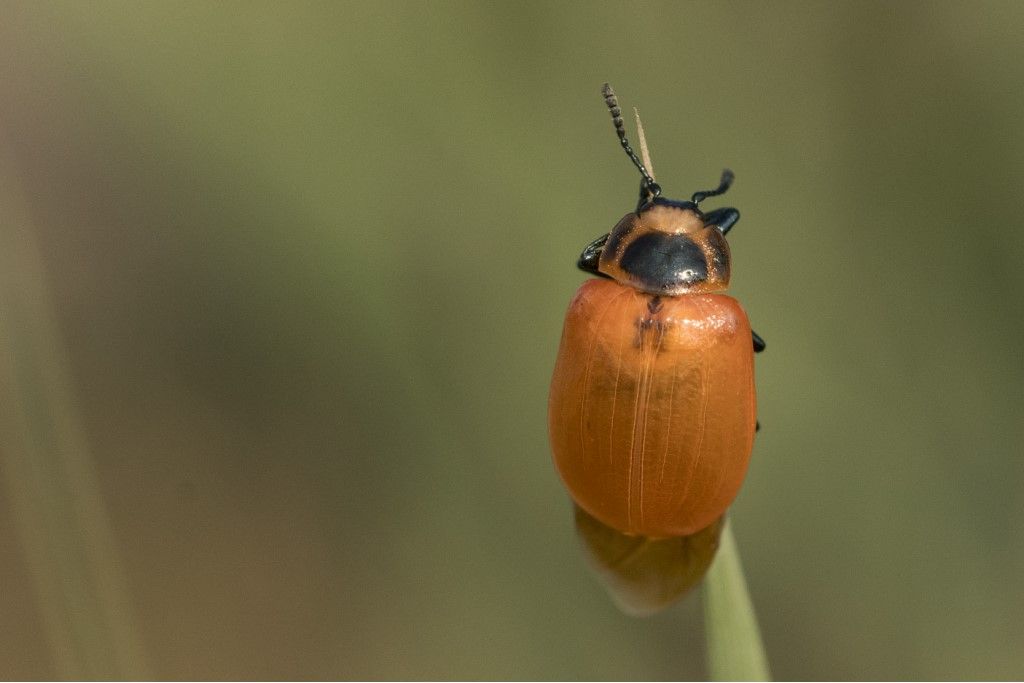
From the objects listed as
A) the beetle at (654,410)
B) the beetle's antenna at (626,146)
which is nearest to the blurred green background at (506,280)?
the beetle's antenna at (626,146)

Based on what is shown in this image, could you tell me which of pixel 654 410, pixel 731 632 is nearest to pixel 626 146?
pixel 654 410

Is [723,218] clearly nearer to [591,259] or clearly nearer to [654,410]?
[591,259]

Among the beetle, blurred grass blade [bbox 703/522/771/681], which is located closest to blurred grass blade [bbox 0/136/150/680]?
the beetle

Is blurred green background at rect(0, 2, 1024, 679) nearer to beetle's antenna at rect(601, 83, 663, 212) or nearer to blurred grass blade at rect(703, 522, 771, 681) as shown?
beetle's antenna at rect(601, 83, 663, 212)

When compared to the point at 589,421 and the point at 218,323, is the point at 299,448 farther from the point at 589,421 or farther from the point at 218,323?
the point at 589,421

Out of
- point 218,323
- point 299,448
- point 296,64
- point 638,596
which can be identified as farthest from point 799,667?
point 296,64
